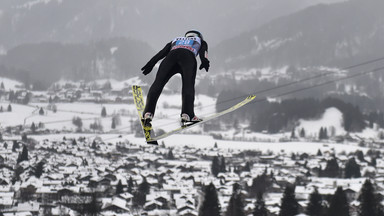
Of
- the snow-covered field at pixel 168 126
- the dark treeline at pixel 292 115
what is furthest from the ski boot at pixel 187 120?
the dark treeline at pixel 292 115

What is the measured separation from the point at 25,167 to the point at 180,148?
45.4m

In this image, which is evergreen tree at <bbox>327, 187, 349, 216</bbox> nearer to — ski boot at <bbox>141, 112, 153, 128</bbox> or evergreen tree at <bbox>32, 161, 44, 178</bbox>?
ski boot at <bbox>141, 112, 153, 128</bbox>

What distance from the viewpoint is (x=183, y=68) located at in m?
9.84

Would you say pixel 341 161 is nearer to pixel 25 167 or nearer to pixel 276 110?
pixel 25 167

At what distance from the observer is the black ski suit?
385 inches

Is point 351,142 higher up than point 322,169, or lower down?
higher up

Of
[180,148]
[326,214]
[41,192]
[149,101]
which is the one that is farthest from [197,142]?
[149,101]

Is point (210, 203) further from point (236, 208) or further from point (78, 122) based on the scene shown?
point (78, 122)

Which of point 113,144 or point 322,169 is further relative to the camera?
point 113,144

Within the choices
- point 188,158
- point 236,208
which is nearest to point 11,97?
point 188,158

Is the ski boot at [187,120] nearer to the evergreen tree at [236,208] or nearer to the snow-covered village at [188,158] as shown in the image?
the snow-covered village at [188,158]

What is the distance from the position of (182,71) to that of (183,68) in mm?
68

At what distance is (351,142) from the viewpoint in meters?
142

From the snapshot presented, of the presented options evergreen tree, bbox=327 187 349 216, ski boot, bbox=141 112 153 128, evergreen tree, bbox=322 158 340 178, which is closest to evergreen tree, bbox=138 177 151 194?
evergreen tree, bbox=327 187 349 216
